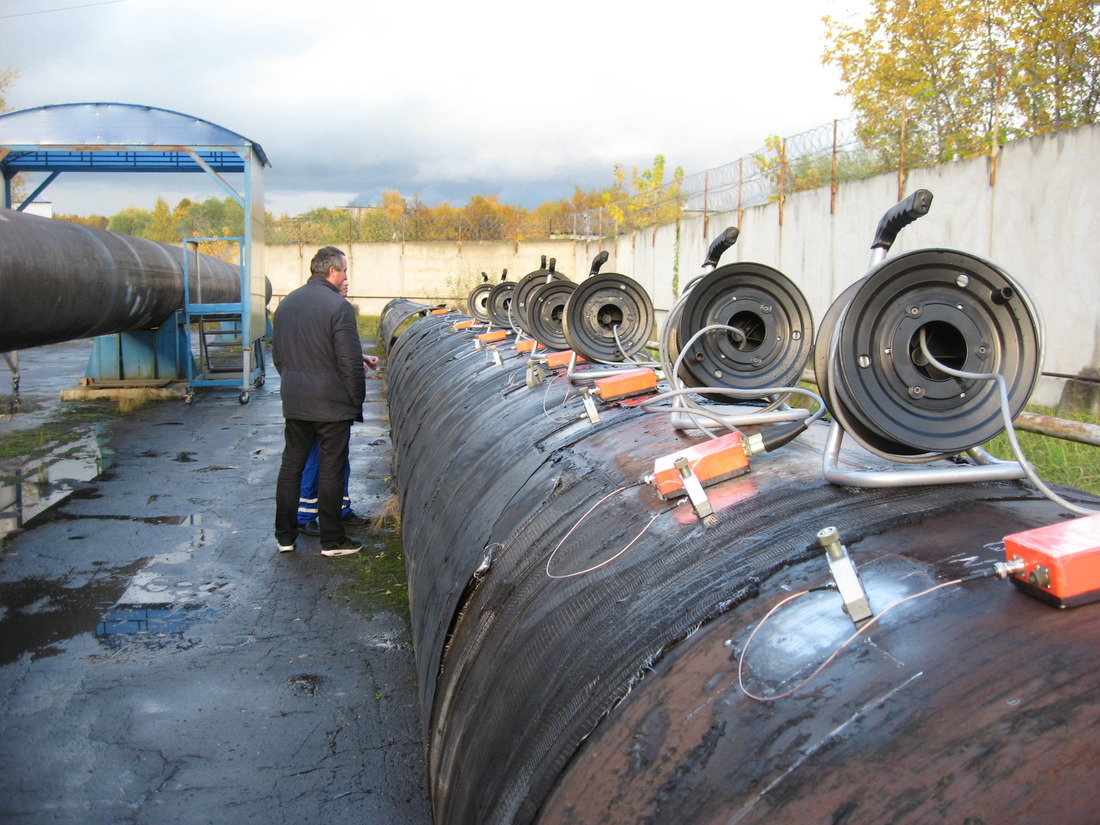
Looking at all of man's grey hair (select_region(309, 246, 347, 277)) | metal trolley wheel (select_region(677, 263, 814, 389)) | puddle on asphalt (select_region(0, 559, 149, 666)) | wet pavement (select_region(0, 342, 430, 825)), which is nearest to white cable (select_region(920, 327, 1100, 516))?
metal trolley wheel (select_region(677, 263, 814, 389))

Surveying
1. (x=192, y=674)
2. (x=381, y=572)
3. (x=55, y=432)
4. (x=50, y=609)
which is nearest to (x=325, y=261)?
(x=381, y=572)

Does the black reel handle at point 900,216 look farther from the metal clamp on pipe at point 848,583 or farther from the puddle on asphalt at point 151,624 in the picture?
the puddle on asphalt at point 151,624

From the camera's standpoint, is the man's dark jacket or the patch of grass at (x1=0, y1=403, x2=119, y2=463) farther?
the patch of grass at (x1=0, y1=403, x2=119, y2=463)

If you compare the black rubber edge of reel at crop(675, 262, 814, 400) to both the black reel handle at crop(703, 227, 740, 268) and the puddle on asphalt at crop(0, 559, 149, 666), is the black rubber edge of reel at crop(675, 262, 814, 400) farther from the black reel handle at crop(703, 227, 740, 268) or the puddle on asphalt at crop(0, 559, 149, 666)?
the puddle on asphalt at crop(0, 559, 149, 666)

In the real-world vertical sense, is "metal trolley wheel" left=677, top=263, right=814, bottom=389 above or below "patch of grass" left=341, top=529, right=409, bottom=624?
above

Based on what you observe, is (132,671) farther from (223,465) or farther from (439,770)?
(223,465)

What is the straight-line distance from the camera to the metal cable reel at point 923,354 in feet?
6.00

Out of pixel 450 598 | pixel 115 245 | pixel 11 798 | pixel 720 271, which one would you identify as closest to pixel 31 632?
pixel 11 798

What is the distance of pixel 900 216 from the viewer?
194 cm

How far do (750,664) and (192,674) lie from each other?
355cm

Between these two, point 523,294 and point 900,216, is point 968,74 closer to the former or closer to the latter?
point 523,294

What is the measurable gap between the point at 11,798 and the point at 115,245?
Result: 9139mm

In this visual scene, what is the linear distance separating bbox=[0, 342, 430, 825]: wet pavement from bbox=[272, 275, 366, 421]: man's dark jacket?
1.04 m

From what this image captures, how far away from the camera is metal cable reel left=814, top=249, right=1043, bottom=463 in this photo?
1830 mm
